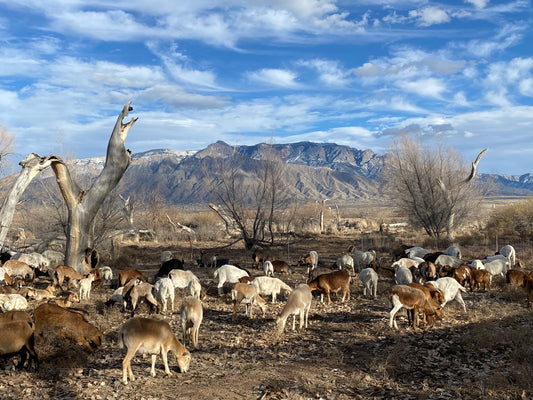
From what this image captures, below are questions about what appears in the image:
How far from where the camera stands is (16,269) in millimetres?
16188

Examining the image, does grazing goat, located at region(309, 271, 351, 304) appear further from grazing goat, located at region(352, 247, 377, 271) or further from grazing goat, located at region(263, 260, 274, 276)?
grazing goat, located at region(352, 247, 377, 271)

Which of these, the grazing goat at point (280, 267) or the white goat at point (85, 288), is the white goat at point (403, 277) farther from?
the white goat at point (85, 288)

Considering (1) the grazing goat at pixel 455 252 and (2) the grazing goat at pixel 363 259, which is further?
(1) the grazing goat at pixel 455 252

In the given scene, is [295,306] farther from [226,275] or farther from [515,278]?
[515,278]

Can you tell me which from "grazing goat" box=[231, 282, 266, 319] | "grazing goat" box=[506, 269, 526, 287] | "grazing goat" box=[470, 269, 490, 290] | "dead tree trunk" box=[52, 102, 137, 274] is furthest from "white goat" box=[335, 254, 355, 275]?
"dead tree trunk" box=[52, 102, 137, 274]

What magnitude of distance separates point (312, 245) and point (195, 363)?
76.4ft

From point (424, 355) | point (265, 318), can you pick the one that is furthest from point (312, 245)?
point (424, 355)

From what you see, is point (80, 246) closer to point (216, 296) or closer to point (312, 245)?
point (216, 296)

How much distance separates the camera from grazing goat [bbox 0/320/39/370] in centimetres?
745

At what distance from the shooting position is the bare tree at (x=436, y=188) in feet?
99.7

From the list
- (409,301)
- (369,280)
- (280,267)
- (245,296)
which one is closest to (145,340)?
(245,296)

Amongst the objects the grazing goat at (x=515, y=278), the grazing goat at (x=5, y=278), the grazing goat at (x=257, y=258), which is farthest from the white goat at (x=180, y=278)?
the grazing goat at (x=515, y=278)

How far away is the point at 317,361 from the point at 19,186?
8.66 m

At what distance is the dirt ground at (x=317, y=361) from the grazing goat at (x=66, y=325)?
0.65 ft
